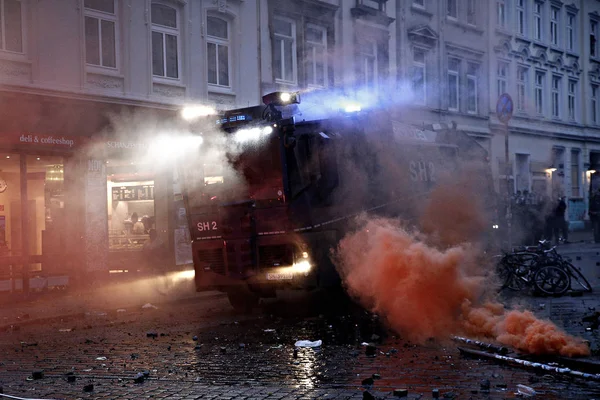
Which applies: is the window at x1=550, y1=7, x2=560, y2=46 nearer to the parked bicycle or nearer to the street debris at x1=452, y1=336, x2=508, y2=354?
the parked bicycle

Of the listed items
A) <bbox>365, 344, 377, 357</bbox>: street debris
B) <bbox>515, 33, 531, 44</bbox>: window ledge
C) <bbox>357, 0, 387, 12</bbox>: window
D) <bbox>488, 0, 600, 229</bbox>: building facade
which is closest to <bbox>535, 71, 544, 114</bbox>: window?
<bbox>488, 0, 600, 229</bbox>: building facade

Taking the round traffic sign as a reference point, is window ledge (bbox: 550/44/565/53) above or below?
above

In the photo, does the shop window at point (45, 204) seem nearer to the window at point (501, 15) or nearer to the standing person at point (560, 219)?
the window at point (501, 15)

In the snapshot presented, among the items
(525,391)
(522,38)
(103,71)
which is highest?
(522,38)

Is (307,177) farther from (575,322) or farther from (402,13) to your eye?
(402,13)

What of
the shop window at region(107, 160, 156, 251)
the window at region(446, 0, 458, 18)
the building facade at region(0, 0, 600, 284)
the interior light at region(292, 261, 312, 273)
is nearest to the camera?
the interior light at region(292, 261, 312, 273)

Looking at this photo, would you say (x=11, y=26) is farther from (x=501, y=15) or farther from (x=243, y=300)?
(x=501, y=15)

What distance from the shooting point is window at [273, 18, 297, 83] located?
21750 millimetres

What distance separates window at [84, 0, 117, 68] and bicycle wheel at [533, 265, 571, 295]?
1085 cm

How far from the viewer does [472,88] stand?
91.6ft

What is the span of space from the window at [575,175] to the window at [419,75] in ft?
39.8

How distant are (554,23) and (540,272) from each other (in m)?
20.7

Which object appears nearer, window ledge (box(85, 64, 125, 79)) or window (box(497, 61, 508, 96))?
window ledge (box(85, 64, 125, 79))

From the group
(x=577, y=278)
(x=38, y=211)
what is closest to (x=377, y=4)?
(x=38, y=211)
